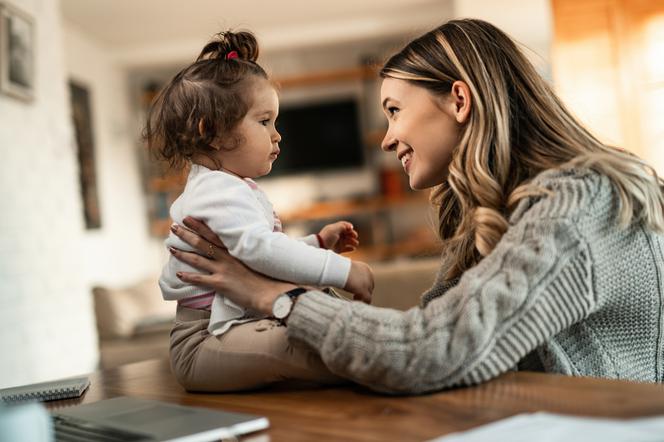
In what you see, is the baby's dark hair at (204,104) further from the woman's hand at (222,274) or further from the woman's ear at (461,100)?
the woman's ear at (461,100)

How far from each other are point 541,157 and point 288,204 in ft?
21.4

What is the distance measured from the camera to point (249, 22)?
254 inches

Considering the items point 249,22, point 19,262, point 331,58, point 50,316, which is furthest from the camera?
point 331,58

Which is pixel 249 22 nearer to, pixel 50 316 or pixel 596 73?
pixel 596 73

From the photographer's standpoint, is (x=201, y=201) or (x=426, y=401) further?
(x=201, y=201)

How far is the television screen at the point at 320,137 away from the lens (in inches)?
294

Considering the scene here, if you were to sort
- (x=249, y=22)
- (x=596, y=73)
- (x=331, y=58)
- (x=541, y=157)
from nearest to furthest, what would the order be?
(x=541, y=157) → (x=596, y=73) → (x=249, y=22) → (x=331, y=58)

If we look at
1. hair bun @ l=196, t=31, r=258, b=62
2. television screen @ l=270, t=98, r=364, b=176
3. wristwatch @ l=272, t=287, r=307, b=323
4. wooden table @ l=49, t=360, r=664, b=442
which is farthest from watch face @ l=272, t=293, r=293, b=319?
television screen @ l=270, t=98, r=364, b=176

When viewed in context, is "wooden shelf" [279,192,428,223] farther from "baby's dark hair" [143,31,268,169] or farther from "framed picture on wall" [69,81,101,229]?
"baby's dark hair" [143,31,268,169]

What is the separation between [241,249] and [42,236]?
2968 mm

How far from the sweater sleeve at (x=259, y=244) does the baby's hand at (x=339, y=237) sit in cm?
24

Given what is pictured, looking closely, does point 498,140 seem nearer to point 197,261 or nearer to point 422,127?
point 422,127

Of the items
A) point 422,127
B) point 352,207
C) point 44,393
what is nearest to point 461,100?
point 422,127

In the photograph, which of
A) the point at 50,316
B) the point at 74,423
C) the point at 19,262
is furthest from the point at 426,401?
the point at 50,316
